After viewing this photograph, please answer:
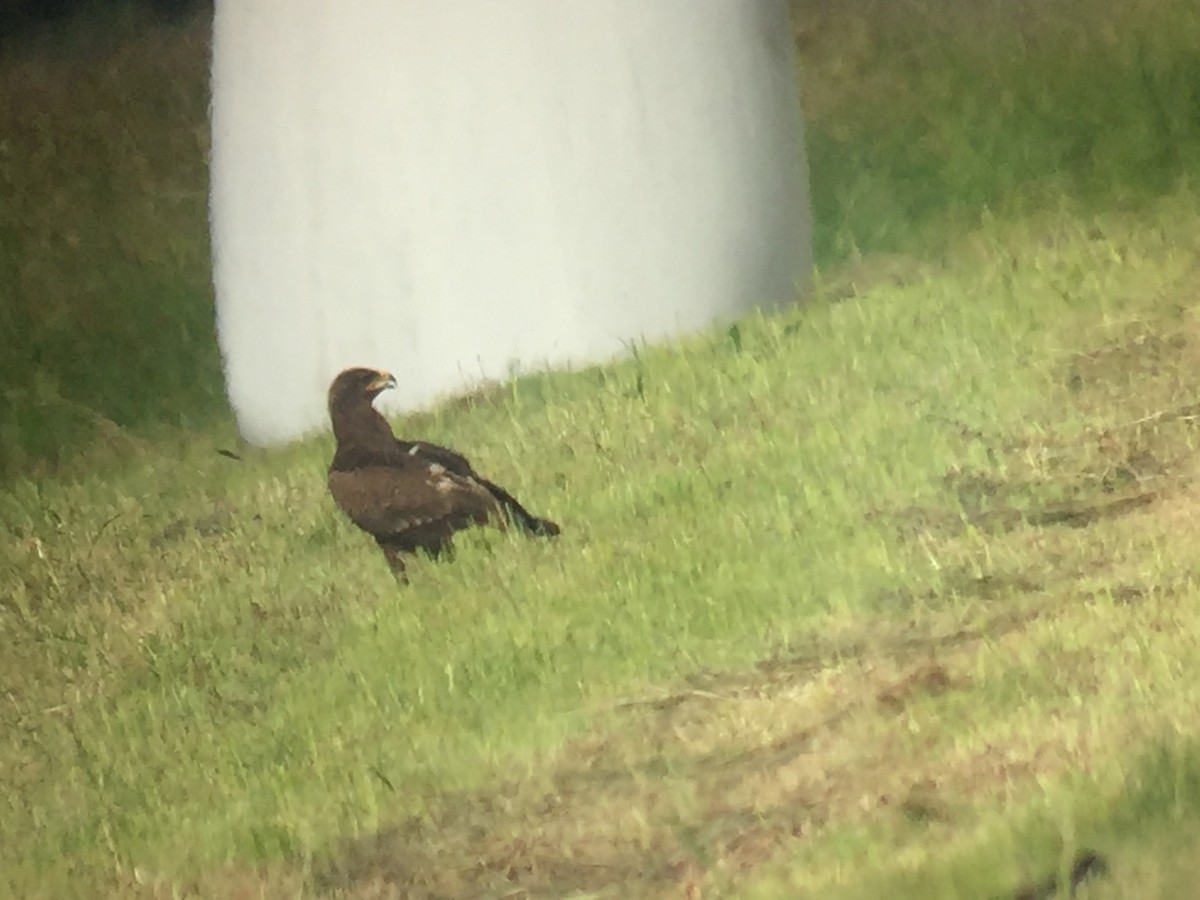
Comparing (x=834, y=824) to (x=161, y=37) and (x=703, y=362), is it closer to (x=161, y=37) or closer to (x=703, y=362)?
(x=703, y=362)

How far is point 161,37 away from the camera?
1.59m

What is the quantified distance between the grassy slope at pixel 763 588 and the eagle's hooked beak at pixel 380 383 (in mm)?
51

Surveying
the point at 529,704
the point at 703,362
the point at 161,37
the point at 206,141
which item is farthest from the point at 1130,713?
the point at 161,37

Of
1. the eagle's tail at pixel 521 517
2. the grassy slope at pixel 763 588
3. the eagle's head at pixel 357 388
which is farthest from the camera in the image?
the eagle's head at pixel 357 388

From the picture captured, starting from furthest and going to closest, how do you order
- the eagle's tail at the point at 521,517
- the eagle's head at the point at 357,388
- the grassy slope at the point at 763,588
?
the eagle's head at the point at 357,388 → the eagle's tail at the point at 521,517 → the grassy slope at the point at 763,588

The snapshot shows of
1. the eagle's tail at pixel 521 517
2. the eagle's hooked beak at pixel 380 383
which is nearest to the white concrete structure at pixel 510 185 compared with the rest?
the eagle's hooked beak at pixel 380 383

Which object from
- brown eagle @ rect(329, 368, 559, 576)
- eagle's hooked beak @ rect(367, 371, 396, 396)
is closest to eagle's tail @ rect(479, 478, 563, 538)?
brown eagle @ rect(329, 368, 559, 576)

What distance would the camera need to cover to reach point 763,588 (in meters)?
1.04

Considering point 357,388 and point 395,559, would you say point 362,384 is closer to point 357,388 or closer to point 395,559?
point 357,388

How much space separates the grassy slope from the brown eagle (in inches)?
0.9

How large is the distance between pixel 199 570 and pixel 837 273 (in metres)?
0.64

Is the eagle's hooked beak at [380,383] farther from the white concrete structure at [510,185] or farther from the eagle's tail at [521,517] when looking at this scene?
the eagle's tail at [521,517]

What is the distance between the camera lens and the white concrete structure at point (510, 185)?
134 cm

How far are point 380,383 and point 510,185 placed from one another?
0.22 metres
